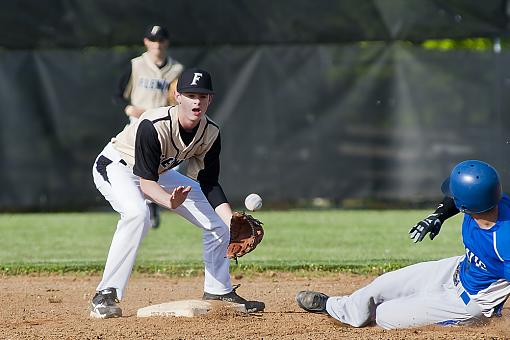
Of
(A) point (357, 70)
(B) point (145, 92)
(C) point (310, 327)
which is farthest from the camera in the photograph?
(A) point (357, 70)

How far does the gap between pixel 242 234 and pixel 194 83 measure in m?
1.02

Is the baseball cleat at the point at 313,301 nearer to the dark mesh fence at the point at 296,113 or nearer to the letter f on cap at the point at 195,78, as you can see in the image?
the letter f on cap at the point at 195,78

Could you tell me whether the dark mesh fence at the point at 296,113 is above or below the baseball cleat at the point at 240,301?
Answer: above

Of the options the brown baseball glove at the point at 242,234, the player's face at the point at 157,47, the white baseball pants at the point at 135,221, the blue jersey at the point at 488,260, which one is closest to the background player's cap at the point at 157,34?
the player's face at the point at 157,47

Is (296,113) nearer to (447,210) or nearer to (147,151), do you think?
(147,151)

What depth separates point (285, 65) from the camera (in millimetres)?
12734

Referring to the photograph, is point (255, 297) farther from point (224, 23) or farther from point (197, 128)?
point (224, 23)

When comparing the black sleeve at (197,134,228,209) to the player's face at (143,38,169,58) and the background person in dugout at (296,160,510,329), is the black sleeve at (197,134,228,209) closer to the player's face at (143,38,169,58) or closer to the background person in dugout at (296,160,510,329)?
the background person in dugout at (296,160,510,329)

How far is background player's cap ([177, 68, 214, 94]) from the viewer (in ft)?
18.5

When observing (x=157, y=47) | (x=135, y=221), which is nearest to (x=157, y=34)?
(x=157, y=47)

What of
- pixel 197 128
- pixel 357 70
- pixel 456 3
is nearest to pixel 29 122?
pixel 357 70

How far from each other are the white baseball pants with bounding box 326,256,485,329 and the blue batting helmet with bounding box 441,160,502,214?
57 cm

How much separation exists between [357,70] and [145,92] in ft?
11.6

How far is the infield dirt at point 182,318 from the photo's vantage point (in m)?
5.25
